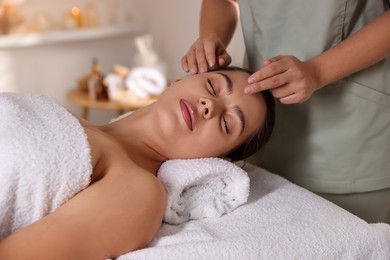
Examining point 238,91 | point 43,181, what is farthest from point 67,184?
point 238,91

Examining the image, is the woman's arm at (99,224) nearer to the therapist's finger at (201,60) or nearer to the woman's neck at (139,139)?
the woman's neck at (139,139)

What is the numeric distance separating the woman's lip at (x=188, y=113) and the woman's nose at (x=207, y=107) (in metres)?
0.02

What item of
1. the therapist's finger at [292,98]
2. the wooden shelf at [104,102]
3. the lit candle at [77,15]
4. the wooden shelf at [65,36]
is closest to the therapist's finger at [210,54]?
the therapist's finger at [292,98]

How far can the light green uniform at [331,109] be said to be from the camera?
4.50 feet

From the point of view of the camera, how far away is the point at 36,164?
101cm

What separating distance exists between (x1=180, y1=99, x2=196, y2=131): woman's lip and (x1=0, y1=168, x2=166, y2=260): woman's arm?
222 millimetres

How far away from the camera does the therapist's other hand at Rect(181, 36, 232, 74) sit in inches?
56.9

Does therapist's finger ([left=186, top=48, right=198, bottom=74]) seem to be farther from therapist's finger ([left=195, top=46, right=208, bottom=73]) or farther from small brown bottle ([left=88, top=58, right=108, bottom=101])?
small brown bottle ([left=88, top=58, right=108, bottom=101])

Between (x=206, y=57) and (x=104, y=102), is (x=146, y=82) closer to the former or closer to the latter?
(x=104, y=102)

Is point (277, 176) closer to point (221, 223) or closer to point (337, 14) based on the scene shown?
point (221, 223)

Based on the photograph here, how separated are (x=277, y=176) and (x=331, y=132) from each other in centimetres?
18

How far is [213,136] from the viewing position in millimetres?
1353

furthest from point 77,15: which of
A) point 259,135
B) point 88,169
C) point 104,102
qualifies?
point 88,169

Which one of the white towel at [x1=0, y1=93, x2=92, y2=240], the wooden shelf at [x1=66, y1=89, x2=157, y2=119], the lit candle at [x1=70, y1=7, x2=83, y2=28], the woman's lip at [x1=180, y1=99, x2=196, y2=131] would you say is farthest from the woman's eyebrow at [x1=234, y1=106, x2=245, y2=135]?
the lit candle at [x1=70, y1=7, x2=83, y2=28]
